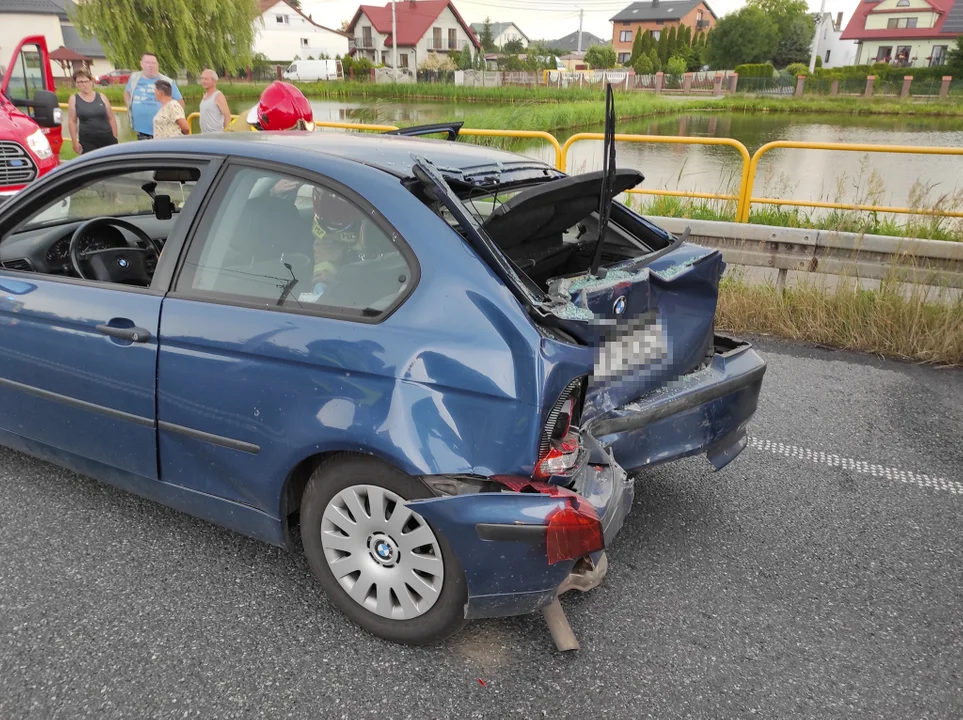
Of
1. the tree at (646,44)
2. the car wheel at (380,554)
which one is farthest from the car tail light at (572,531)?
the tree at (646,44)

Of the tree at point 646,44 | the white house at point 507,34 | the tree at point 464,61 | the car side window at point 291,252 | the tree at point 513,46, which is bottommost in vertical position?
the car side window at point 291,252

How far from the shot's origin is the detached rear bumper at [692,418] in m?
2.57

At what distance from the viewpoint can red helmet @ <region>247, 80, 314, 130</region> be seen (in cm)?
514

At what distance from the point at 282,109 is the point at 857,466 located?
4268 mm

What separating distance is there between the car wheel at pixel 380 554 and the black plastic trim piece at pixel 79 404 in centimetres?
75

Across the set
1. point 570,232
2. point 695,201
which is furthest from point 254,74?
point 570,232

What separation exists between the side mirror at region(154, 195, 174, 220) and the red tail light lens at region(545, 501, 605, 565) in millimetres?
2457

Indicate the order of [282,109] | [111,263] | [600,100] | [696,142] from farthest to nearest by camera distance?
[600,100] < [696,142] < [282,109] < [111,263]

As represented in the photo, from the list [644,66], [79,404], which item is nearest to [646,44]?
[644,66]

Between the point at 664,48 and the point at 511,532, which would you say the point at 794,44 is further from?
the point at 511,532

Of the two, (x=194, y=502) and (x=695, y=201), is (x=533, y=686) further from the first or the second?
(x=695, y=201)

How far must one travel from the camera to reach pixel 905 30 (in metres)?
69.7

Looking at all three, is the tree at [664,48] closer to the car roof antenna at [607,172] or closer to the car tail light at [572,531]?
the car roof antenna at [607,172]

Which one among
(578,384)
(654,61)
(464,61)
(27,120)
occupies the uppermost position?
(464,61)
